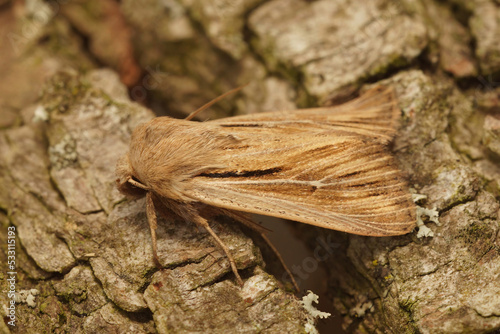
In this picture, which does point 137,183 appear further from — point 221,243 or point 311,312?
point 311,312

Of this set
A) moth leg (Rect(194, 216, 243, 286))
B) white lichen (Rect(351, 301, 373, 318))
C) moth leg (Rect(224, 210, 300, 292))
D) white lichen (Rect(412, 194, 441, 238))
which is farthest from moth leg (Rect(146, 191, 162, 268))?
white lichen (Rect(412, 194, 441, 238))

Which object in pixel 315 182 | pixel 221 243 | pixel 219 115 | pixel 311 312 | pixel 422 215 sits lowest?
pixel 311 312

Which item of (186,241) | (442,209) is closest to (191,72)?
(186,241)

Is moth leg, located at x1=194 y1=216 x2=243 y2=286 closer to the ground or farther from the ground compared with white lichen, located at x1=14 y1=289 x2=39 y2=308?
farther from the ground

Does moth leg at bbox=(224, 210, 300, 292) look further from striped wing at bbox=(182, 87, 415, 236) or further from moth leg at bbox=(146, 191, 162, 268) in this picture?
moth leg at bbox=(146, 191, 162, 268)

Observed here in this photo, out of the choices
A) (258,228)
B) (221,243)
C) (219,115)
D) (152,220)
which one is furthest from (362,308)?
(219,115)

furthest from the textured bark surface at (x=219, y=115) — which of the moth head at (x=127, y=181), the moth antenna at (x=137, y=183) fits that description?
the moth antenna at (x=137, y=183)
